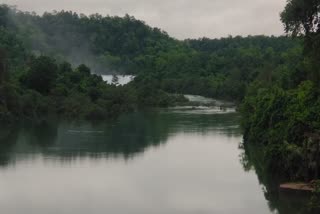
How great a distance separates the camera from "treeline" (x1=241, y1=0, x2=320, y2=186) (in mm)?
24422

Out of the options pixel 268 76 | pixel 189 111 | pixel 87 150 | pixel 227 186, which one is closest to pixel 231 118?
pixel 268 76

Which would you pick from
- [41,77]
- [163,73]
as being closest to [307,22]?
[41,77]

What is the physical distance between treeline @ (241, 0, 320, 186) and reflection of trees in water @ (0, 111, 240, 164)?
957 centimetres

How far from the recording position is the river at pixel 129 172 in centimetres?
2914

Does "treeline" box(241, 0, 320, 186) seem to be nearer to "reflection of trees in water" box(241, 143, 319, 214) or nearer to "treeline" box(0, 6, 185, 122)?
"reflection of trees in water" box(241, 143, 319, 214)

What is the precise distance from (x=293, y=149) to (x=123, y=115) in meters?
49.2

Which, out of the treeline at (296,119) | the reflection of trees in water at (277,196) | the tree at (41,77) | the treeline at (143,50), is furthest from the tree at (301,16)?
the treeline at (143,50)

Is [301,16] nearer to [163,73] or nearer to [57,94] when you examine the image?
[57,94]

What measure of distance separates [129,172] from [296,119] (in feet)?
32.4

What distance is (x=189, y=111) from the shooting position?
276ft

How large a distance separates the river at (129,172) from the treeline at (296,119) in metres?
1.70

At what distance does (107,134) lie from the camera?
56906 mm

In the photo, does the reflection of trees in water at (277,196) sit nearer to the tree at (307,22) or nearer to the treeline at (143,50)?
the tree at (307,22)

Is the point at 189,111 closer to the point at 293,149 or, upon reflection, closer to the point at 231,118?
the point at 231,118
